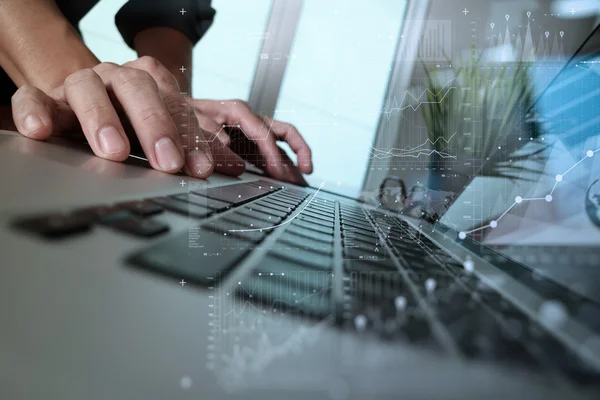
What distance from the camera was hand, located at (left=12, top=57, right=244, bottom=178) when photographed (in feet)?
1.01

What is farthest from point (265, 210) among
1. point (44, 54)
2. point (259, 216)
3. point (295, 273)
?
point (44, 54)

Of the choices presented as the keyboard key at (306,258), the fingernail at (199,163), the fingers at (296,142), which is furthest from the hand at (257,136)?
the keyboard key at (306,258)

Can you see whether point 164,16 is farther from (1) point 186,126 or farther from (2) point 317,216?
(2) point 317,216

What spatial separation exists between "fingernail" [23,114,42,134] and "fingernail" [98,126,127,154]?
5cm

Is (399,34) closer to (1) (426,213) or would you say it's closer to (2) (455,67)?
(2) (455,67)

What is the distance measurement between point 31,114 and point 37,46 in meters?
0.17

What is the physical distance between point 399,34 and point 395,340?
39 centimetres

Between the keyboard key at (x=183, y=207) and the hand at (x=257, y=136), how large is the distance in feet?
0.62

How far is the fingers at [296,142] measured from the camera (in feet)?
1.34

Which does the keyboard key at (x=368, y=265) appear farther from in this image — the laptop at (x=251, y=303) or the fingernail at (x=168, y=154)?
the fingernail at (x=168, y=154)

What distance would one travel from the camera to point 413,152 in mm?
385

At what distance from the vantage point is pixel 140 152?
16.0 inches

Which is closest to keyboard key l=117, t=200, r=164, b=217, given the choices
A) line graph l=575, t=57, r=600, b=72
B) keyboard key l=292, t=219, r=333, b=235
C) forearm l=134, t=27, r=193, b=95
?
keyboard key l=292, t=219, r=333, b=235

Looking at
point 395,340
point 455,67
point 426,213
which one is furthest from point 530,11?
point 395,340
